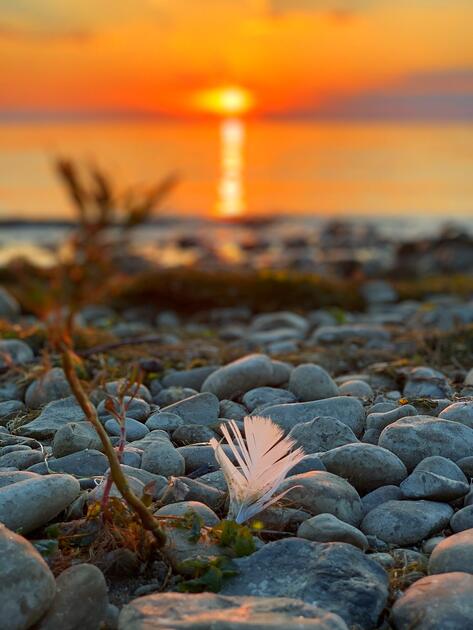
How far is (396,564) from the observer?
2.92 metres

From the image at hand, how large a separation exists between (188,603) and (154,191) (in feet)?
4.23

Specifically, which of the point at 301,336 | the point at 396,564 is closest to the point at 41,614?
the point at 396,564

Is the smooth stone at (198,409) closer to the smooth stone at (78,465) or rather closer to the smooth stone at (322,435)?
the smooth stone at (322,435)

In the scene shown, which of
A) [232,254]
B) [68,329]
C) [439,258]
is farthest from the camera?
[232,254]

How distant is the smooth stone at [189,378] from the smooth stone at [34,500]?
6.74 ft

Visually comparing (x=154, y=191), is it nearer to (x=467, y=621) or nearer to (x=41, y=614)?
(x=41, y=614)

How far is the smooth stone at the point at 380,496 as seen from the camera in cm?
330

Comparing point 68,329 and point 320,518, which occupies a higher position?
point 68,329

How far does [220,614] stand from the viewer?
238 cm

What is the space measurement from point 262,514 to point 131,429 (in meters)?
1.07

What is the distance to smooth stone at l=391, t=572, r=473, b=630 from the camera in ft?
8.12

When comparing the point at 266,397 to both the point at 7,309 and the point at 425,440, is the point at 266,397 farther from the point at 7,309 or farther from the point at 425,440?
the point at 7,309

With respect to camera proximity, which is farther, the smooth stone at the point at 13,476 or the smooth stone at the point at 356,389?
the smooth stone at the point at 356,389

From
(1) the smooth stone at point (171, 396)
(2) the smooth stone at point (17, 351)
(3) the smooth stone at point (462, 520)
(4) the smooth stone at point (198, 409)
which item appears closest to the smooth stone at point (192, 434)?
(4) the smooth stone at point (198, 409)
